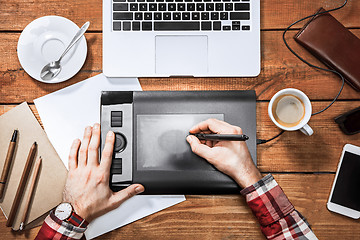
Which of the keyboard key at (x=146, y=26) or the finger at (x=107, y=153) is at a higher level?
the keyboard key at (x=146, y=26)

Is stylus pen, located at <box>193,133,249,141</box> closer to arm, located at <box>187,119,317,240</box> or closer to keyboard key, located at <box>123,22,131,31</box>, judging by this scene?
arm, located at <box>187,119,317,240</box>

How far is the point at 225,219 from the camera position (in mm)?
868

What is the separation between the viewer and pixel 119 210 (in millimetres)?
862

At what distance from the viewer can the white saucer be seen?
854 mm

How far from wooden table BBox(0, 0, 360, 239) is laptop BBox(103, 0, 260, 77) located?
0.04m

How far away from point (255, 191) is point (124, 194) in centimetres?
32

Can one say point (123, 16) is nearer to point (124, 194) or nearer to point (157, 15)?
point (157, 15)

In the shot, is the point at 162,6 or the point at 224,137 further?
the point at 162,6

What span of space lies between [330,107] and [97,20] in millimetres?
653

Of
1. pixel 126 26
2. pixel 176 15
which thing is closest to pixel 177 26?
pixel 176 15

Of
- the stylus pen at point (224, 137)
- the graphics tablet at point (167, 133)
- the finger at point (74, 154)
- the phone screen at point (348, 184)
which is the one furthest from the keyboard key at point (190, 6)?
the phone screen at point (348, 184)

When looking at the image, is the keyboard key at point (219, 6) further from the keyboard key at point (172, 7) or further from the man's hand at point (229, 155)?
the man's hand at point (229, 155)

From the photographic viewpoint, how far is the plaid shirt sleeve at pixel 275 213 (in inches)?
32.3

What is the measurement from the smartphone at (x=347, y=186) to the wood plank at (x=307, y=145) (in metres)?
0.02
